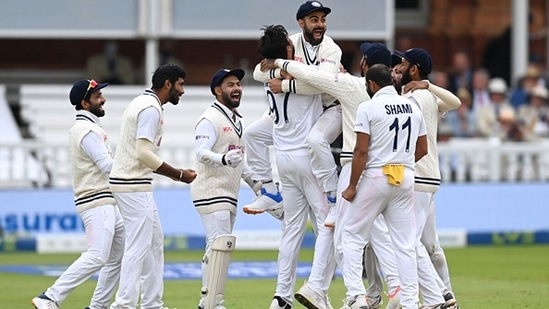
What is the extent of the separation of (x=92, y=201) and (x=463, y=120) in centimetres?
1189

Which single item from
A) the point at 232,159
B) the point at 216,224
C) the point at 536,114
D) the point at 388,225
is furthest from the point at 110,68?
the point at 388,225

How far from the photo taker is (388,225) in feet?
39.5

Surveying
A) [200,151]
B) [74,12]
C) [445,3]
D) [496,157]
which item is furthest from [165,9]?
[200,151]

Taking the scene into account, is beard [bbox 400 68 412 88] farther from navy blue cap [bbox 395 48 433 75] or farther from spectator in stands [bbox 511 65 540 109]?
spectator in stands [bbox 511 65 540 109]

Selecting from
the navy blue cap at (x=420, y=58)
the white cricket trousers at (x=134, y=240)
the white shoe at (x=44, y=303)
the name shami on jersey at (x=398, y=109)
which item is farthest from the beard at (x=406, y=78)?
the white shoe at (x=44, y=303)

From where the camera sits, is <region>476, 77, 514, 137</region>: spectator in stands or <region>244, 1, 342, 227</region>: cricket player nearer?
<region>244, 1, 342, 227</region>: cricket player

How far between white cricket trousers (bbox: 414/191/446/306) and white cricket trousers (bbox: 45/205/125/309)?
268 centimetres

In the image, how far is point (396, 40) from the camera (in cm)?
2894

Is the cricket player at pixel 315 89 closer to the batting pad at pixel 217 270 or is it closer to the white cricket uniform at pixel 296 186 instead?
the white cricket uniform at pixel 296 186

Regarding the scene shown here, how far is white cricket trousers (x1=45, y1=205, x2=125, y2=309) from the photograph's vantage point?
12734 millimetres

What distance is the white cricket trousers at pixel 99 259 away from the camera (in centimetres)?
1273

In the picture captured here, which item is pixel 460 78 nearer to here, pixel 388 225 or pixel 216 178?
pixel 216 178

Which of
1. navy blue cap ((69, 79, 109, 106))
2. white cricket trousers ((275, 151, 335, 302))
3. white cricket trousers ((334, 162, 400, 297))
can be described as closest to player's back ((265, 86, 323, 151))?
white cricket trousers ((275, 151, 335, 302))

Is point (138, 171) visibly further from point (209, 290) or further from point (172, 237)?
point (172, 237)
